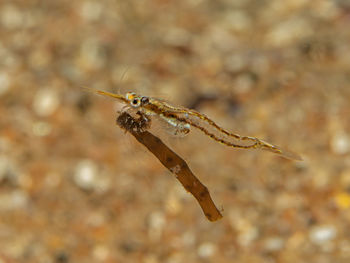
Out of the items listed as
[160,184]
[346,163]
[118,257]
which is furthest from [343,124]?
[118,257]

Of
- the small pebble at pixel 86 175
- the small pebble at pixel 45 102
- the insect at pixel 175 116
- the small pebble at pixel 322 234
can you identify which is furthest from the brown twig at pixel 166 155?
the small pebble at pixel 45 102

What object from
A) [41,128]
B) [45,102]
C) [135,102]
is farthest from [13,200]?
[135,102]

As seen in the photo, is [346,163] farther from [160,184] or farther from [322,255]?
[160,184]

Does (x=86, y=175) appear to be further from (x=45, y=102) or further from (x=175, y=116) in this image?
(x=175, y=116)

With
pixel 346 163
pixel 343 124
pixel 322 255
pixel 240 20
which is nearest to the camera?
pixel 322 255

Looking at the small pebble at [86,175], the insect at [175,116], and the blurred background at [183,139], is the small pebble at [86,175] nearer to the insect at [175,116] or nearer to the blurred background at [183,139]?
the blurred background at [183,139]
